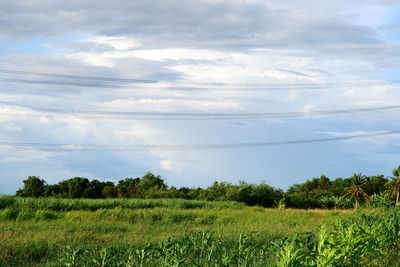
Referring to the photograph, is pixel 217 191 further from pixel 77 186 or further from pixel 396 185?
pixel 396 185

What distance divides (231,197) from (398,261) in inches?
1463

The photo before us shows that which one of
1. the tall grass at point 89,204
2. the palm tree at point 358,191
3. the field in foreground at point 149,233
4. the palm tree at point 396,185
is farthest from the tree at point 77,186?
the palm tree at point 396,185

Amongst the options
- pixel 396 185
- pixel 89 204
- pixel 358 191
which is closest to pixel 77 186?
pixel 89 204

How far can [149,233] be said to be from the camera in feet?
66.7

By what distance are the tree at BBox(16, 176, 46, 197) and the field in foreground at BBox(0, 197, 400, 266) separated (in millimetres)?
11998

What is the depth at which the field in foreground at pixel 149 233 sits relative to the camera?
30.8ft

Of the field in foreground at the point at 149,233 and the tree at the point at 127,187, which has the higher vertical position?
the tree at the point at 127,187

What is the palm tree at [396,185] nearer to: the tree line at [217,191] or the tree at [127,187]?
the tree line at [217,191]

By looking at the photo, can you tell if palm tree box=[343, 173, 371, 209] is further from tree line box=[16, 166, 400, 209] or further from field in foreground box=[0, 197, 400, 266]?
field in foreground box=[0, 197, 400, 266]

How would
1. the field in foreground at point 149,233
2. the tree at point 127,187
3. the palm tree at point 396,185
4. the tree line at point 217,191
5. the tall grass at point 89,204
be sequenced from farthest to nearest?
the tree at point 127,187, the tree line at point 217,191, the palm tree at point 396,185, the tall grass at point 89,204, the field in foreground at point 149,233

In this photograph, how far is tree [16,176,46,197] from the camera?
43.6 metres

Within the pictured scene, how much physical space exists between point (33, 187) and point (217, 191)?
17142 mm

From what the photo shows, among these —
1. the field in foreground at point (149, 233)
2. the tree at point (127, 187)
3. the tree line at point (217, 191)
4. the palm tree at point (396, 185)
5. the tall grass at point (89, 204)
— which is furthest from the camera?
the tree at point (127, 187)

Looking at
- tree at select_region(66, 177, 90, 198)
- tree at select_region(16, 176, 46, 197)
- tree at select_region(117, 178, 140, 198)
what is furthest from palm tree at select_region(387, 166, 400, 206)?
tree at select_region(16, 176, 46, 197)
